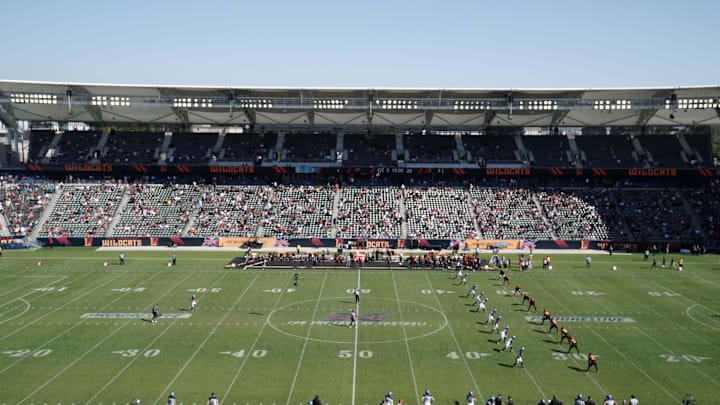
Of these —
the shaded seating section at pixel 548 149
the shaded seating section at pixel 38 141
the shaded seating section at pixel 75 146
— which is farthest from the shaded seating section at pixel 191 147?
the shaded seating section at pixel 548 149

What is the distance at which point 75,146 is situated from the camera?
66750mm

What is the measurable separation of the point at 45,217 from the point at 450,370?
50926 mm

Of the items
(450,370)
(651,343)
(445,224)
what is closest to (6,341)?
(450,370)

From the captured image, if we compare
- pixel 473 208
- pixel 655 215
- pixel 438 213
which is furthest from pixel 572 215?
pixel 438 213

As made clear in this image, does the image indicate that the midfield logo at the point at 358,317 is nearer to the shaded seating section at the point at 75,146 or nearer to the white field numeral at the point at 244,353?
the white field numeral at the point at 244,353

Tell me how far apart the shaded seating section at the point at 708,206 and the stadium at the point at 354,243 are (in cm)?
22

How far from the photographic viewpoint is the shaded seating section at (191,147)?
6625 centimetres

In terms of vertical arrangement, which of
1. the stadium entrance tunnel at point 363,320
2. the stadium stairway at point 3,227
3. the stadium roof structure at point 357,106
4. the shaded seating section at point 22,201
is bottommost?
the stadium entrance tunnel at point 363,320

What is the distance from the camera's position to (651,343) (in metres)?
27.5

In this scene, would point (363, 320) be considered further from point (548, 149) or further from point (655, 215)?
point (548, 149)

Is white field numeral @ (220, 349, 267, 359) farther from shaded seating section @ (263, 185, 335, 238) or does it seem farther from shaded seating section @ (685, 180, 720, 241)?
shaded seating section @ (685, 180, 720, 241)

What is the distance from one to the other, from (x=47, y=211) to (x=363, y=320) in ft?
145

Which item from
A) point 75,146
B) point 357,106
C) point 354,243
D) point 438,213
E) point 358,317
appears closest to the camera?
point 358,317

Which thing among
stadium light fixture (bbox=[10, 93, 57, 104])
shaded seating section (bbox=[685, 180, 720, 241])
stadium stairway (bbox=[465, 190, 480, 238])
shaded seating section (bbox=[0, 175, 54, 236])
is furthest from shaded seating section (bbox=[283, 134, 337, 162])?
shaded seating section (bbox=[685, 180, 720, 241])
